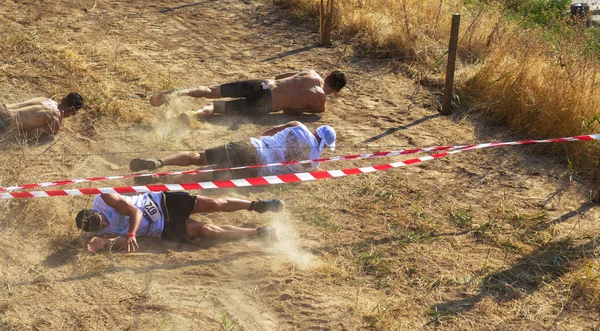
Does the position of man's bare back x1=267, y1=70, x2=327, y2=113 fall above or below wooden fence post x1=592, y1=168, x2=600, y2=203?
above

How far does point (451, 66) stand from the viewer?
822 cm

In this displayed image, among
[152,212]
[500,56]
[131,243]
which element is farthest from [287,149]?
[500,56]

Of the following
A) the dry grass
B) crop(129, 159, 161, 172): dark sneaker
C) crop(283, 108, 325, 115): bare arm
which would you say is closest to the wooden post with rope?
the dry grass

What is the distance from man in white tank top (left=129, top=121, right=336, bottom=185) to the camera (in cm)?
639

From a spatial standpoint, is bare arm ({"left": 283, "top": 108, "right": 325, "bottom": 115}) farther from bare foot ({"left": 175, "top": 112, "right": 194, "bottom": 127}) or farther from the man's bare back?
bare foot ({"left": 175, "top": 112, "right": 194, "bottom": 127})

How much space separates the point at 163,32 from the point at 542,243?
258 inches

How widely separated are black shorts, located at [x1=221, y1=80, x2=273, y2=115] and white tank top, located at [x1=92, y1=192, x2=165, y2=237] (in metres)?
2.49

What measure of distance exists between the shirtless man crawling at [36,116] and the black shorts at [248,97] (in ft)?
5.40

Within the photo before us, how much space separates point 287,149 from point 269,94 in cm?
153

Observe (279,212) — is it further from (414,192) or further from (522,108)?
(522,108)

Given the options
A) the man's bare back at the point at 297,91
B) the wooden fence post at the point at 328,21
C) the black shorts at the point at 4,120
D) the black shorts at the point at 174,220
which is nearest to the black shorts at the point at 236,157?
the black shorts at the point at 174,220

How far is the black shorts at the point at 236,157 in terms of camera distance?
251 inches

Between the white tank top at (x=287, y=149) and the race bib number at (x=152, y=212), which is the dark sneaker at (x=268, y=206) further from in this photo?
the race bib number at (x=152, y=212)

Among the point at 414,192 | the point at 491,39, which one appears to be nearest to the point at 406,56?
the point at 491,39
